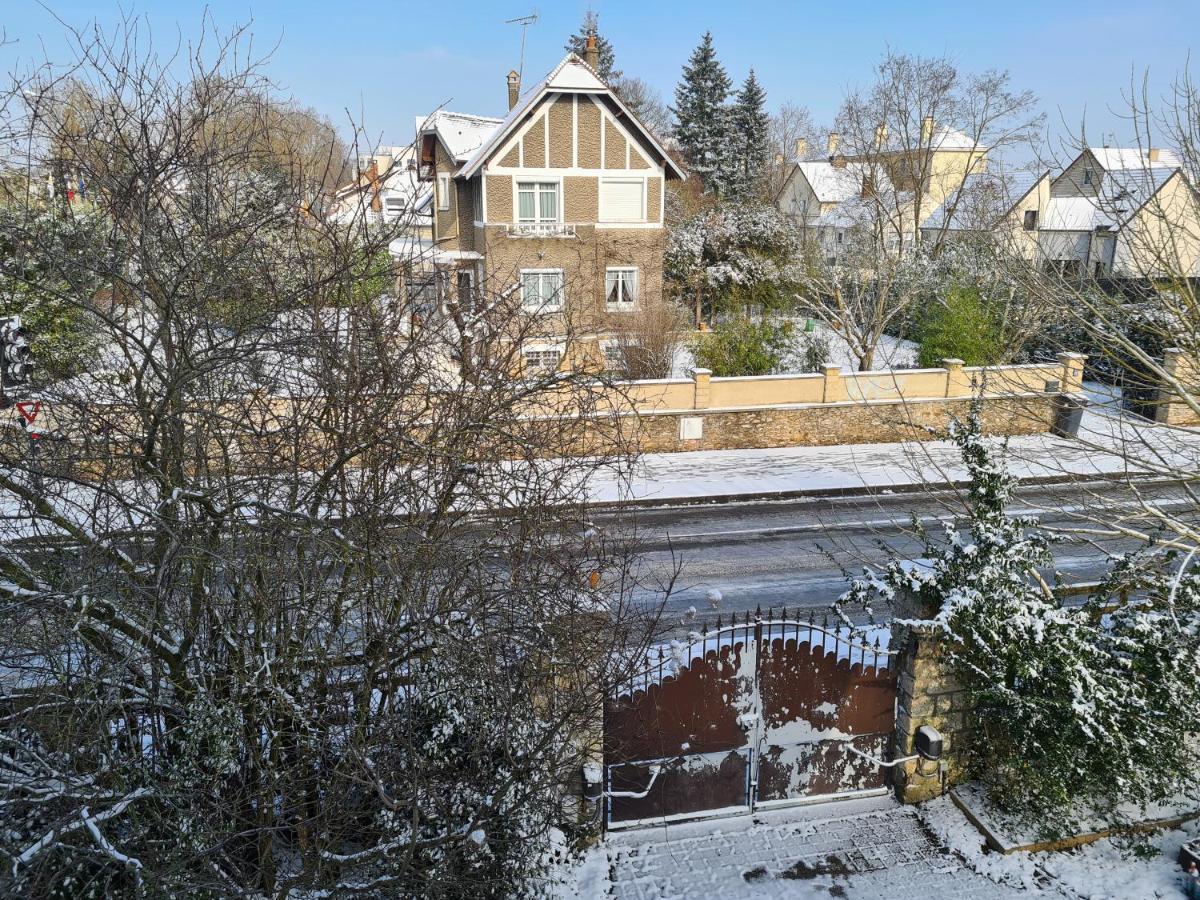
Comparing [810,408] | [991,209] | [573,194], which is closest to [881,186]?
[991,209]

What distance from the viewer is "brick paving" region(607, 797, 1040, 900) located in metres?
7.41

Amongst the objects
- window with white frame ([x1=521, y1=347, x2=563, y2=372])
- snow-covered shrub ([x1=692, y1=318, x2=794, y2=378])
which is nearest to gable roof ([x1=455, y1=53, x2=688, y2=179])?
snow-covered shrub ([x1=692, y1=318, x2=794, y2=378])

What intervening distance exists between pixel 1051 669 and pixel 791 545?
749cm

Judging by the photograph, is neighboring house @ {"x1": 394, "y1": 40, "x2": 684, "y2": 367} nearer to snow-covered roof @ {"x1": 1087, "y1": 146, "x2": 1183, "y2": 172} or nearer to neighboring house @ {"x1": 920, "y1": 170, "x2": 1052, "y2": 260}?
neighboring house @ {"x1": 920, "y1": 170, "x2": 1052, "y2": 260}

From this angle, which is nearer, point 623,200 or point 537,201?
point 537,201

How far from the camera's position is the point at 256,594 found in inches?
219

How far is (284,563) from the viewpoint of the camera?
5477 mm

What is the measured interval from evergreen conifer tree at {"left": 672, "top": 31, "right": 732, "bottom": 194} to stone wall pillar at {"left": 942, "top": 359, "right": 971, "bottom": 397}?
74.5 ft

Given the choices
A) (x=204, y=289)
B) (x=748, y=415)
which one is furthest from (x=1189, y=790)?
(x=748, y=415)

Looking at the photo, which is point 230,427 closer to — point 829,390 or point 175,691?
point 175,691

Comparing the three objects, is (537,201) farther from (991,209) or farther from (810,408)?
(991,209)

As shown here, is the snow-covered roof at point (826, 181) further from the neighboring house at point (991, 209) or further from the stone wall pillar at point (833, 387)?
the stone wall pillar at point (833, 387)

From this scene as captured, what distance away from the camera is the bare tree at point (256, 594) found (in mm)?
5297

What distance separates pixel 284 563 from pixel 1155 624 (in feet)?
25.2
